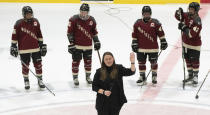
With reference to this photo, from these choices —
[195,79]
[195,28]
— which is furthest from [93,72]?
[195,28]

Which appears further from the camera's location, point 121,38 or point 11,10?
point 11,10

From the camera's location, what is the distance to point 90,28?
25.3ft

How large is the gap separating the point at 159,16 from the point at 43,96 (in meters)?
6.24

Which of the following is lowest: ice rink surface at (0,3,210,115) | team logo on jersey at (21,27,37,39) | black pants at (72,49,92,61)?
ice rink surface at (0,3,210,115)

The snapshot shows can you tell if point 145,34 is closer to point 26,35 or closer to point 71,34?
point 71,34

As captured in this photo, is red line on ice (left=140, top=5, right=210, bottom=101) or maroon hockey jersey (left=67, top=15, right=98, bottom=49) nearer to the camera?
red line on ice (left=140, top=5, right=210, bottom=101)

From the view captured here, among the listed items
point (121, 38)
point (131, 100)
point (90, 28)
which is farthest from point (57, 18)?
point (131, 100)

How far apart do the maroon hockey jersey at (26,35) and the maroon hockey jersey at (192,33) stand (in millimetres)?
2390

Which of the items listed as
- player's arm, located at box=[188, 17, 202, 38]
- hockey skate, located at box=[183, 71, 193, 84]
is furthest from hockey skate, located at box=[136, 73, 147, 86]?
player's arm, located at box=[188, 17, 202, 38]

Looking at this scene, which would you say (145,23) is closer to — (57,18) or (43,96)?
(43,96)

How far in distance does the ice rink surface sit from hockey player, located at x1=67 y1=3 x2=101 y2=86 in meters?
0.50

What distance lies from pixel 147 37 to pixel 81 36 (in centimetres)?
110

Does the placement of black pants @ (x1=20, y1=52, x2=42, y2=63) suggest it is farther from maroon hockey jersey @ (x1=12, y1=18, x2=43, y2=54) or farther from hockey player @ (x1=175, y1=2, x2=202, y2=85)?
hockey player @ (x1=175, y1=2, x2=202, y2=85)

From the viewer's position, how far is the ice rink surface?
6973 millimetres
